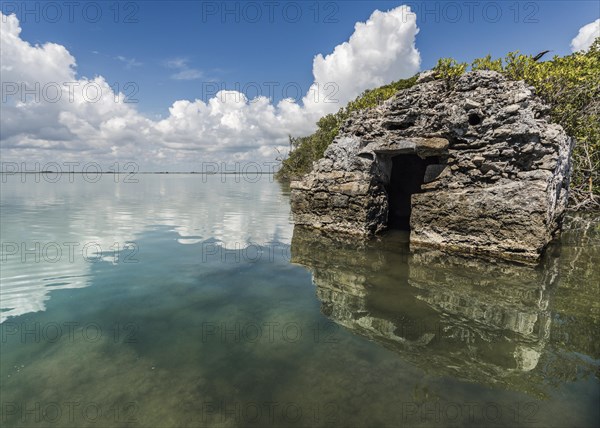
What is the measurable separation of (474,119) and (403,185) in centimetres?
601

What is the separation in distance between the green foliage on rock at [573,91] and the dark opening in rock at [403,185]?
4.41 meters

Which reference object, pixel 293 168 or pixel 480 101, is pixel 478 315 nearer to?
pixel 480 101

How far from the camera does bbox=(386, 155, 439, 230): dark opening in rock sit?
641 inches

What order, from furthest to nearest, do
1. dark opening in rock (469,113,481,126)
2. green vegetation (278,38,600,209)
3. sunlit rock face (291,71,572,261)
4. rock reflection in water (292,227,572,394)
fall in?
1. green vegetation (278,38,600,209)
2. dark opening in rock (469,113,481,126)
3. sunlit rock face (291,71,572,261)
4. rock reflection in water (292,227,572,394)

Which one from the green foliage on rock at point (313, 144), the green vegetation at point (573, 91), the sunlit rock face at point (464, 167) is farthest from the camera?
the green foliage on rock at point (313, 144)

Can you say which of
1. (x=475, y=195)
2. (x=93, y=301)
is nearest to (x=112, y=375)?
(x=93, y=301)

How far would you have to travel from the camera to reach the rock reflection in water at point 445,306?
4859 millimetres

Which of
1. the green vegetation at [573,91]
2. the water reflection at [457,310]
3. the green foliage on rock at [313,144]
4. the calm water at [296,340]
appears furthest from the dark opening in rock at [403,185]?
the green foliage on rock at [313,144]

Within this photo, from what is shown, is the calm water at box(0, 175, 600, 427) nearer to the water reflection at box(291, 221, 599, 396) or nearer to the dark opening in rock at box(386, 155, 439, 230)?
the water reflection at box(291, 221, 599, 396)

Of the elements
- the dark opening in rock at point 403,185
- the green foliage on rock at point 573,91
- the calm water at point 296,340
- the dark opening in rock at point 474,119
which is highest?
the green foliage on rock at point 573,91

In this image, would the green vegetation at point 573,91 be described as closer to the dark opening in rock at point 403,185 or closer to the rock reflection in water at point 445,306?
the dark opening in rock at point 403,185

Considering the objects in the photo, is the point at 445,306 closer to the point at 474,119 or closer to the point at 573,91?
the point at 474,119

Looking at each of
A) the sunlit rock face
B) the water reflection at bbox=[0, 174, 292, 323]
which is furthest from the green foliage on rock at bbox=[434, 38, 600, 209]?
the water reflection at bbox=[0, 174, 292, 323]

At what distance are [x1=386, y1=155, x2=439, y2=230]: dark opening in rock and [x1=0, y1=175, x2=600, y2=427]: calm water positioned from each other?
21.4 ft
